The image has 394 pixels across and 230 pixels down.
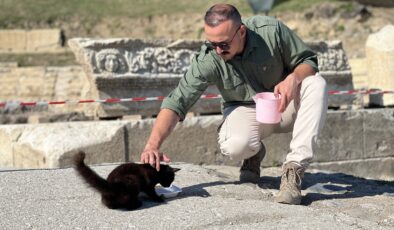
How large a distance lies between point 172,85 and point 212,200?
379 centimetres

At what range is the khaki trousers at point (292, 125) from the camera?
4348 mm

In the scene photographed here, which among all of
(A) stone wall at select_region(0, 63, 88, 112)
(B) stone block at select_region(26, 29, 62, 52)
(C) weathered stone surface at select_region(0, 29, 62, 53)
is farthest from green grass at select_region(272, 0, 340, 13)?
(A) stone wall at select_region(0, 63, 88, 112)

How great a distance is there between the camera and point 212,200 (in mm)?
4289

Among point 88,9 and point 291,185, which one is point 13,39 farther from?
point 291,185

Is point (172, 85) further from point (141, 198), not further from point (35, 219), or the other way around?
point (35, 219)

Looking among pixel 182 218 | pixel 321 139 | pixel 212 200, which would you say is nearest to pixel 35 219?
pixel 182 218

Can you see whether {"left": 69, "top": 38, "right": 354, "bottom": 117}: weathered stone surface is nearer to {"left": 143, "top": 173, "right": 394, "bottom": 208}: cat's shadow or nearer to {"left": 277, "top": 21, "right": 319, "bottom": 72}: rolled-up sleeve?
{"left": 143, "top": 173, "right": 394, "bottom": 208}: cat's shadow

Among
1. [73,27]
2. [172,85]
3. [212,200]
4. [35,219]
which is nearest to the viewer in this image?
[35,219]

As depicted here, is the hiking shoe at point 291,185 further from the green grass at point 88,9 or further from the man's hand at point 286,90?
the green grass at point 88,9

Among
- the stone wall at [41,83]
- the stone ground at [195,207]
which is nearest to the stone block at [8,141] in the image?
the stone ground at [195,207]

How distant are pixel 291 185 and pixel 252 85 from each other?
73 cm

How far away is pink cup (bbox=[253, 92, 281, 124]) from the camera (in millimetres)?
4254

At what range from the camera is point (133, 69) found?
7645 millimetres

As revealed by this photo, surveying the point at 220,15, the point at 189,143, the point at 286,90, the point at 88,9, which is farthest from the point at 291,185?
the point at 88,9
